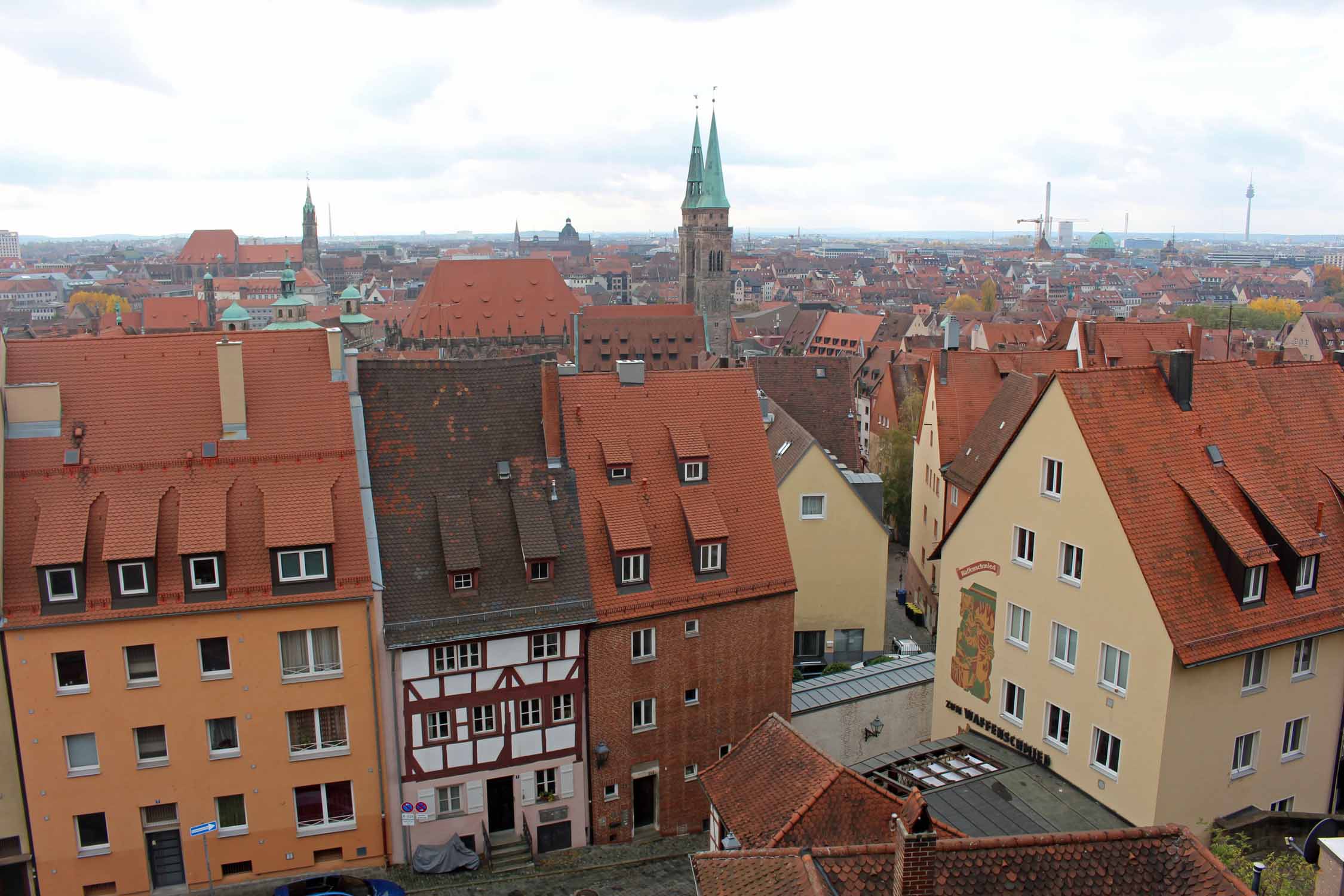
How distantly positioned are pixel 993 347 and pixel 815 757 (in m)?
94.6

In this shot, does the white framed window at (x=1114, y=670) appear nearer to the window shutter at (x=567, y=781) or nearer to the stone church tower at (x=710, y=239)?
the window shutter at (x=567, y=781)

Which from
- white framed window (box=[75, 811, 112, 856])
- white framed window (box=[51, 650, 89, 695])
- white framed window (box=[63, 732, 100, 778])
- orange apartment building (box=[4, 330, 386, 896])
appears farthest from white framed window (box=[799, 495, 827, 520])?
white framed window (box=[75, 811, 112, 856])

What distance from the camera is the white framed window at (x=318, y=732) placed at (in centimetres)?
2689

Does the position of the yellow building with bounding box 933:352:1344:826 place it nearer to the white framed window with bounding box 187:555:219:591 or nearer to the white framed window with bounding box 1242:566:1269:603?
the white framed window with bounding box 1242:566:1269:603

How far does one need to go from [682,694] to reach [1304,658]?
16427 millimetres

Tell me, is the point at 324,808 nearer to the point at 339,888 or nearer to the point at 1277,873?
the point at 339,888

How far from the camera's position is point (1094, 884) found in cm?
1404

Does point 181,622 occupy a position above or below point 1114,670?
above

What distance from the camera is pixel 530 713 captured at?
28812 millimetres

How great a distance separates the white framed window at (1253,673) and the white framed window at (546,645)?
56.8 feet

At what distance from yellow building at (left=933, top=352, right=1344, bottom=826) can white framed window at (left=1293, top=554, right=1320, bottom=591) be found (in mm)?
64

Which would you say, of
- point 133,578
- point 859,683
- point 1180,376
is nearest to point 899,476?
point 859,683

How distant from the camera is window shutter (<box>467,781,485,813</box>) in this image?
2828 centimetres

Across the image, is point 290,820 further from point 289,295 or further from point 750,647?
point 289,295
